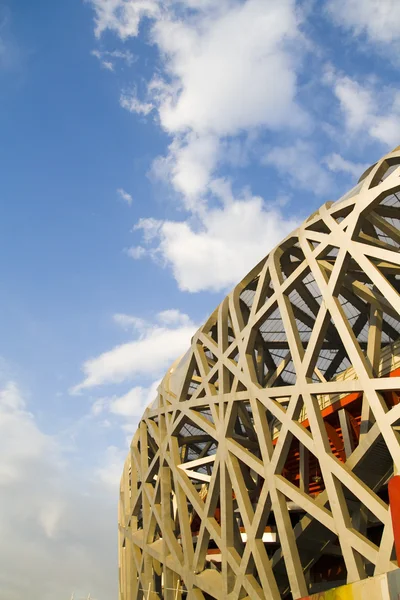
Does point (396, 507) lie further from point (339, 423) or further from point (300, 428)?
point (339, 423)

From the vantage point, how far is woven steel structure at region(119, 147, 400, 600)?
1425cm

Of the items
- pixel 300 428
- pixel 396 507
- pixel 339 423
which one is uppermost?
pixel 339 423

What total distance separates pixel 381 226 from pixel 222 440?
941cm

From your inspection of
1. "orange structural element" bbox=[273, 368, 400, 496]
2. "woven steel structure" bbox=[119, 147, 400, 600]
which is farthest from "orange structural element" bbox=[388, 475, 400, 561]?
A: "orange structural element" bbox=[273, 368, 400, 496]

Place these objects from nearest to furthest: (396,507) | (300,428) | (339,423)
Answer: (396,507) < (300,428) < (339,423)

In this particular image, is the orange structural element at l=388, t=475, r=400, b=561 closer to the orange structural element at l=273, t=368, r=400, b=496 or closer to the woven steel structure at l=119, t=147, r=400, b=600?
the woven steel structure at l=119, t=147, r=400, b=600

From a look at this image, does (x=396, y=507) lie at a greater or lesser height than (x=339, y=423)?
lesser

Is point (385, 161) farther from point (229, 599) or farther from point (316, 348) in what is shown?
point (229, 599)

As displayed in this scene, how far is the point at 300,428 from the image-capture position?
15.9 m

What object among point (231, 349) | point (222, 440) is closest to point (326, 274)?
point (231, 349)

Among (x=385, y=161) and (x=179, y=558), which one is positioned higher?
(x=385, y=161)

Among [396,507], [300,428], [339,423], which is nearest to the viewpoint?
[396,507]

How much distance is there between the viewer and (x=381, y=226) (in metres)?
16.6

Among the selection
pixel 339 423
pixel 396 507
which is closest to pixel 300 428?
pixel 339 423
